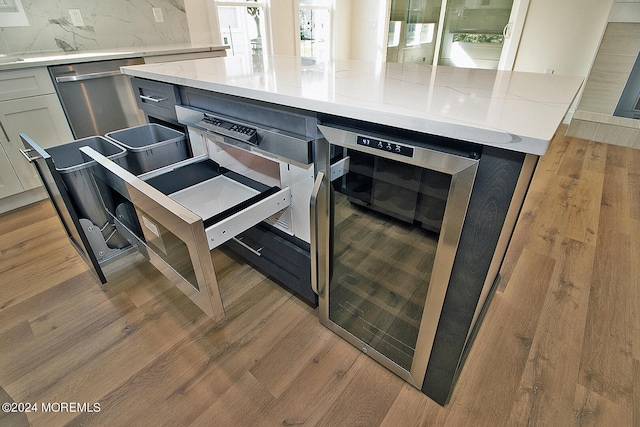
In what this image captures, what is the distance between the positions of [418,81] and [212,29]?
9.94 feet

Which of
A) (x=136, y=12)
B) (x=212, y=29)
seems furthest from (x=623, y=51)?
(x=136, y=12)

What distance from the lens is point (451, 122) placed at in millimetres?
680

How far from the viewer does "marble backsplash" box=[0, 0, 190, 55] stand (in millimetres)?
2326

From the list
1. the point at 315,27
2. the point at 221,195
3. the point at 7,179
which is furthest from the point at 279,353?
the point at 315,27

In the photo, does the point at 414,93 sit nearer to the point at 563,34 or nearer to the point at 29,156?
the point at 29,156

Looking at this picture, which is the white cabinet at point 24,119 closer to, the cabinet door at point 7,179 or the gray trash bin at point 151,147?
the cabinet door at point 7,179

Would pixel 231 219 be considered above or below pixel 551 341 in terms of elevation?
above

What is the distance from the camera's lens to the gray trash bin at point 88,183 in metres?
1.33

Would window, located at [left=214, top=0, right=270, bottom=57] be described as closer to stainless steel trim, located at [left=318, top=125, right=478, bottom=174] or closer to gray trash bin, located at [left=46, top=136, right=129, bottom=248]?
gray trash bin, located at [left=46, top=136, right=129, bottom=248]

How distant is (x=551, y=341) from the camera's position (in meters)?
1.29

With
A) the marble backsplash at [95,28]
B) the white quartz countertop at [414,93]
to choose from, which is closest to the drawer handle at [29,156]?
the white quartz countertop at [414,93]

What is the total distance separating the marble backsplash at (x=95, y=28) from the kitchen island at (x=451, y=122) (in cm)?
186

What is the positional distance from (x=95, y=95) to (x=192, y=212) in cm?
206

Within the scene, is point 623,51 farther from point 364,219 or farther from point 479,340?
point 364,219
